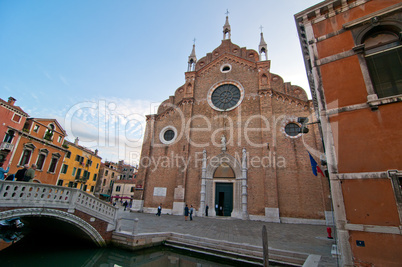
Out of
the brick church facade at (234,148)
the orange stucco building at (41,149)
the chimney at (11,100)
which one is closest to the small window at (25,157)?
the orange stucco building at (41,149)

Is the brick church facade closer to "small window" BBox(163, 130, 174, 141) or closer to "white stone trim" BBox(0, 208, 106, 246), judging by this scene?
"small window" BBox(163, 130, 174, 141)

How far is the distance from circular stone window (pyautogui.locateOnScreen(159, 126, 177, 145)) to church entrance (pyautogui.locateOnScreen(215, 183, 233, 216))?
19.5ft

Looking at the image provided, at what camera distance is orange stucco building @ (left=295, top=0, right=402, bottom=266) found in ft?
13.7

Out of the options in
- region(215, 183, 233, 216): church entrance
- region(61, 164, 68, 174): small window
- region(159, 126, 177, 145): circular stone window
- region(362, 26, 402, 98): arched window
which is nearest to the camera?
region(362, 26, 402, 98): arched window

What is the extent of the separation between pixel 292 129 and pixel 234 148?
4.63 meters

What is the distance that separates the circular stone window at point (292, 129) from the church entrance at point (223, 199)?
600 centimetres

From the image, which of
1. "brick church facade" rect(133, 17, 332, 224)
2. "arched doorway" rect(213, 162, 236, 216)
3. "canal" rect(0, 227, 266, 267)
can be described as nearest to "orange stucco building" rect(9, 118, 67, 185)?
"brick church facade" rect(133, 17, 332, 224)

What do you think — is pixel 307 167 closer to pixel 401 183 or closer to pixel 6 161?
pixel 401 183

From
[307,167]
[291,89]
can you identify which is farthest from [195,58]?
[307,167]

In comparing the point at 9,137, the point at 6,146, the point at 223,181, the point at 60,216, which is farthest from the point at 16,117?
the point at 223,181

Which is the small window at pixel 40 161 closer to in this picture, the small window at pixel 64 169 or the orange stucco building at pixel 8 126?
the orange stucco building at pixel 8 126

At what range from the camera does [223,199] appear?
1512cm

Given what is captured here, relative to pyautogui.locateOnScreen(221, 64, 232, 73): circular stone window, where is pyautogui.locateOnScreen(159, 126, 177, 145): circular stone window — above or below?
below

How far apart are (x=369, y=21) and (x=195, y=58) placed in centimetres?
1723
